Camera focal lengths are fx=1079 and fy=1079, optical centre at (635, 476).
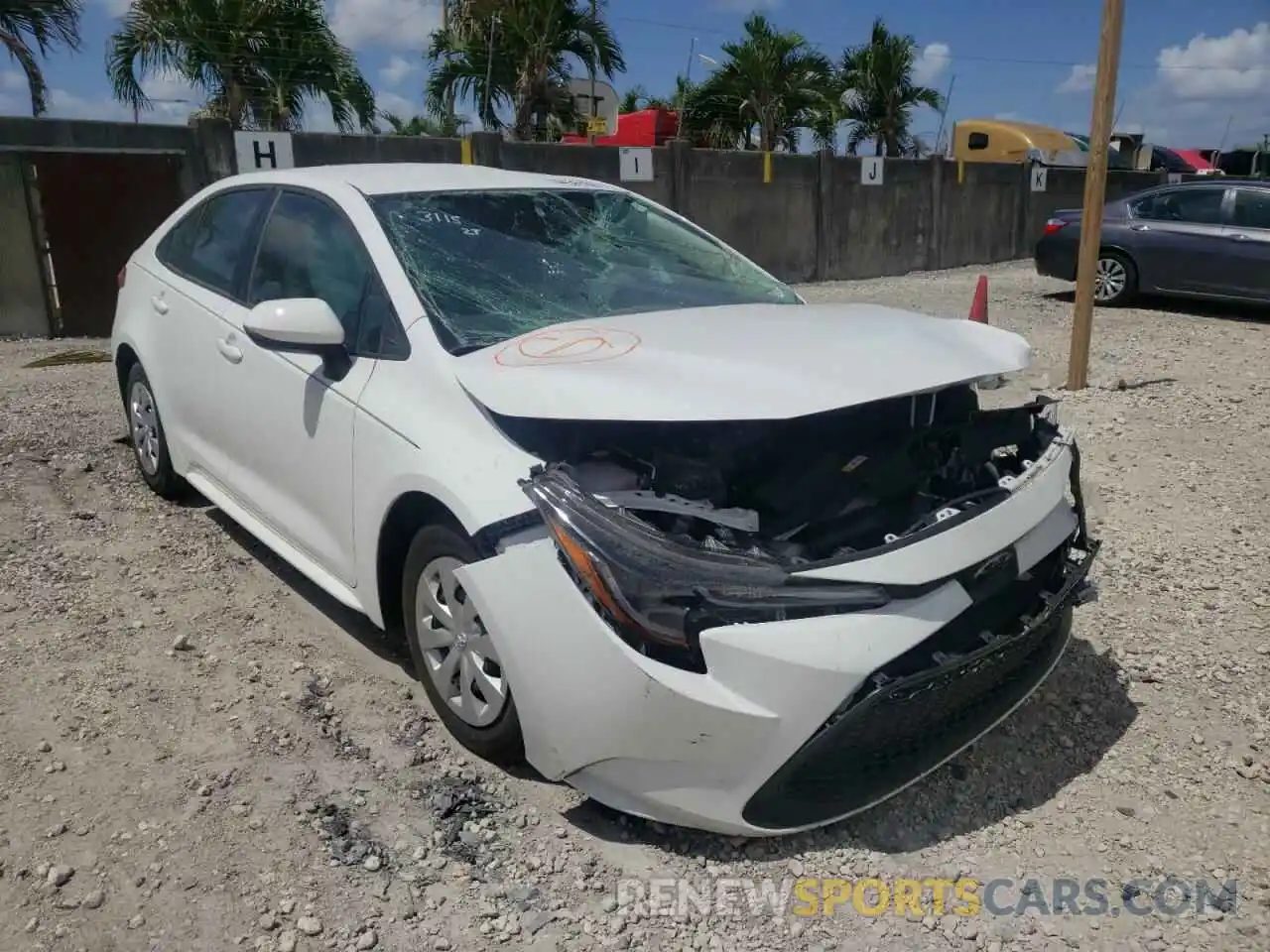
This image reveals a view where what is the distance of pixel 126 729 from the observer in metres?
3.21

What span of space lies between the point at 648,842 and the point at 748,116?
26.4 m

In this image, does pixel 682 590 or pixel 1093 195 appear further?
pixel 1093 195

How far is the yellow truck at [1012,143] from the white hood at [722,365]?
21.0m

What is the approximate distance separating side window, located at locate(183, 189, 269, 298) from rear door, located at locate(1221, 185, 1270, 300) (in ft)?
35.0

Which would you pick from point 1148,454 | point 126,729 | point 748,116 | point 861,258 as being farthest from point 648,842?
point 748,116

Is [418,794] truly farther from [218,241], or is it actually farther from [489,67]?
[489,67]

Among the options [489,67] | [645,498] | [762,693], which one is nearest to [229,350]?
[645,498]

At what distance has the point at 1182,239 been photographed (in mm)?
11867

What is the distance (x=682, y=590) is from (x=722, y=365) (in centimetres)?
66

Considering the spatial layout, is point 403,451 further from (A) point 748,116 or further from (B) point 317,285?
(A) point 748,116

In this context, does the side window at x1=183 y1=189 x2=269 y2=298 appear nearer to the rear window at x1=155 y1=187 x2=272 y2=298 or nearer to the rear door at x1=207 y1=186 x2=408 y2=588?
the rear window at x1=155 y1=187 x2=272 y2=298

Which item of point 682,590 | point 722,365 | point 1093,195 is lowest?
point 682,590

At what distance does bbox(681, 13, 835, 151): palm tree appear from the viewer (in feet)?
85.7

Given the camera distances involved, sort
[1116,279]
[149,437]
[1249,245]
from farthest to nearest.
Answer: [1116,279] → [1249,245] → [149,437]
